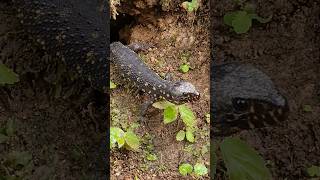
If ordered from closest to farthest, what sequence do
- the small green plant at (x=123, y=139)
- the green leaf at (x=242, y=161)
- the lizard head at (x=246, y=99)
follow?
1. the green leaf at (x=242, y=161)
2. the lizard head at (x=246, y=99)
3. the small green plant at (x=123, y=139)

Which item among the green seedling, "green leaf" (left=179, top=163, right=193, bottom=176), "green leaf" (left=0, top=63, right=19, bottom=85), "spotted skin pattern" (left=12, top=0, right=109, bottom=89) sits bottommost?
"green leaf" (left=179, top=163, right=193, bottom=176)

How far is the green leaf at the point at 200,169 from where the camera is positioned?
5029 millimetres

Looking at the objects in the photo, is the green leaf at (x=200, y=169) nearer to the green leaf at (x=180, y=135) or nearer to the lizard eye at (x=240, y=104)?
the green leaf at (x=180, y=135)

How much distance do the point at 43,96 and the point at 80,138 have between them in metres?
0.55

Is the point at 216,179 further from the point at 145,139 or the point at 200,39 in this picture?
the point at 200,39

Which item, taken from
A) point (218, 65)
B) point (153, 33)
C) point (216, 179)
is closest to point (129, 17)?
point (153, 33)

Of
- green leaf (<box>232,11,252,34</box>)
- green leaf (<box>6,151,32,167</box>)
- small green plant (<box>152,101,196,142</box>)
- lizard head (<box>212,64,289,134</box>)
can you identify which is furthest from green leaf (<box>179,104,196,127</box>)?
green leaf (<box>6,151,32,167</box>)

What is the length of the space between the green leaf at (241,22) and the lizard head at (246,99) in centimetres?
44

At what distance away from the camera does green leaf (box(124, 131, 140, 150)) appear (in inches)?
199

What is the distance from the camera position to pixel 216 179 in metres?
5.01

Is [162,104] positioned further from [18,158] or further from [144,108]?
[18,158]

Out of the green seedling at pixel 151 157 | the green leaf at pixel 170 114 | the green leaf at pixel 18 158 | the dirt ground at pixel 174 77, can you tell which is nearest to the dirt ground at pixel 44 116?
the green leaf at pixel 18 158

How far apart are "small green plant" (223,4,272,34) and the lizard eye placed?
853 mm

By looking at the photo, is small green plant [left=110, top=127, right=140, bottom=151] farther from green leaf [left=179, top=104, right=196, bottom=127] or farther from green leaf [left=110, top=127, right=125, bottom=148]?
green leaf [left=179, top=104, right=196, bottom=127]
